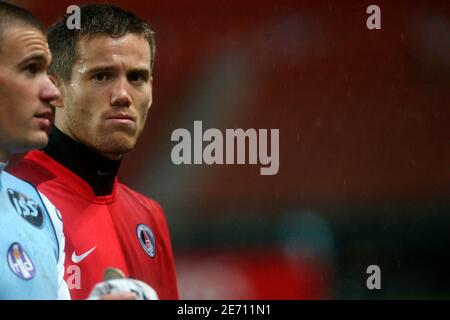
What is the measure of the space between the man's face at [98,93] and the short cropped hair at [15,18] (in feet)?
0.74

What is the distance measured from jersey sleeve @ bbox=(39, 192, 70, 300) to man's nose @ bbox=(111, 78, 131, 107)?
0.51 m

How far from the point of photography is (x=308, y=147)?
4492mm

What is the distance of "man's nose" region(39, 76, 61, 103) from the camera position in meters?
3.95

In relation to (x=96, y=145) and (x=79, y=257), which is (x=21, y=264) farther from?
(x=96, y=145)

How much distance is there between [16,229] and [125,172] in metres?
0.69

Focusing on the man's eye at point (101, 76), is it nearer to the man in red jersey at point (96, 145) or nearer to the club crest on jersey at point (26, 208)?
the man in red jersey at point (96, 145)

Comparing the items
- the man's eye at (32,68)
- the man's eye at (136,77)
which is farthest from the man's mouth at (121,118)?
the man's eye at (32,68)

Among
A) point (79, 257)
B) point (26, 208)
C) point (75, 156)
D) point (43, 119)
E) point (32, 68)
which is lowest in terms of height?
point (79, 257)

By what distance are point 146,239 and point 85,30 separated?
3.15ft

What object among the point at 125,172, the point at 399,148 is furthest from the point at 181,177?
the point at 399,148

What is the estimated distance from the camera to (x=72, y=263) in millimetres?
4043

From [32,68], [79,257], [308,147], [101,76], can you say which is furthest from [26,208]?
[308,147]

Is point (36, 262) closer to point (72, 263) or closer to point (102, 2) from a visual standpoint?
point (72, 263)

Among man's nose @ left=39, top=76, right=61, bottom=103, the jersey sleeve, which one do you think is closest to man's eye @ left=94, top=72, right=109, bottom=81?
man's nose @ left=39, top=76, right=61, bottom=103
